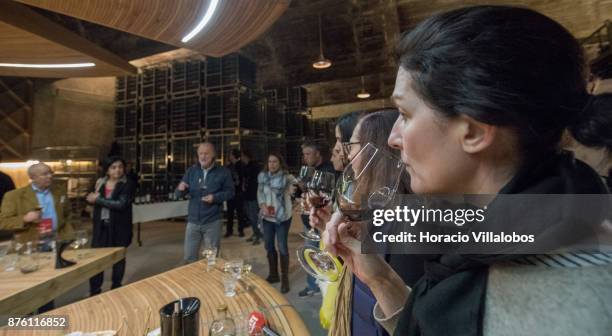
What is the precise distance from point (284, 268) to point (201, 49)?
2.60 meters

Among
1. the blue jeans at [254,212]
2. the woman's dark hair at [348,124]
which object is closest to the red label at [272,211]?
the blue jeans at [254,212]

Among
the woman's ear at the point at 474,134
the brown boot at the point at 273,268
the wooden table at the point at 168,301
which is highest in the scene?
the woman's ear at the point at 474,134

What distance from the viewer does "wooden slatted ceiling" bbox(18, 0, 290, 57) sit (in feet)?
7.10

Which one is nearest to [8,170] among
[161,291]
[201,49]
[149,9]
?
[201,49]

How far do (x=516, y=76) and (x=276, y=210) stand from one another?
118 inches

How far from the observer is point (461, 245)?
0.46 meters

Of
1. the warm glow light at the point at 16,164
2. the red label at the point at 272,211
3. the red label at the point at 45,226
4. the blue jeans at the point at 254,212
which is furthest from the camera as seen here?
the warm glow light at the point at 16,164

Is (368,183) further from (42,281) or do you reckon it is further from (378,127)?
(42,281)

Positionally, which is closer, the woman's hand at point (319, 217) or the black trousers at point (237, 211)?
the woman's hand at point (319, 217)

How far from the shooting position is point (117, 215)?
3.12m

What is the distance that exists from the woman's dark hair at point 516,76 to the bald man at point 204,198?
2949 millimetres

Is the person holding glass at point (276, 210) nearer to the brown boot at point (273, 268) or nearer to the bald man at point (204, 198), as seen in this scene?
the brown boot at point (273, 268)

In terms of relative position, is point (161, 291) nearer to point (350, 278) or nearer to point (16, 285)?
point (16, 285)

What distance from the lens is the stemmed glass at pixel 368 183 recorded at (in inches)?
29.2
